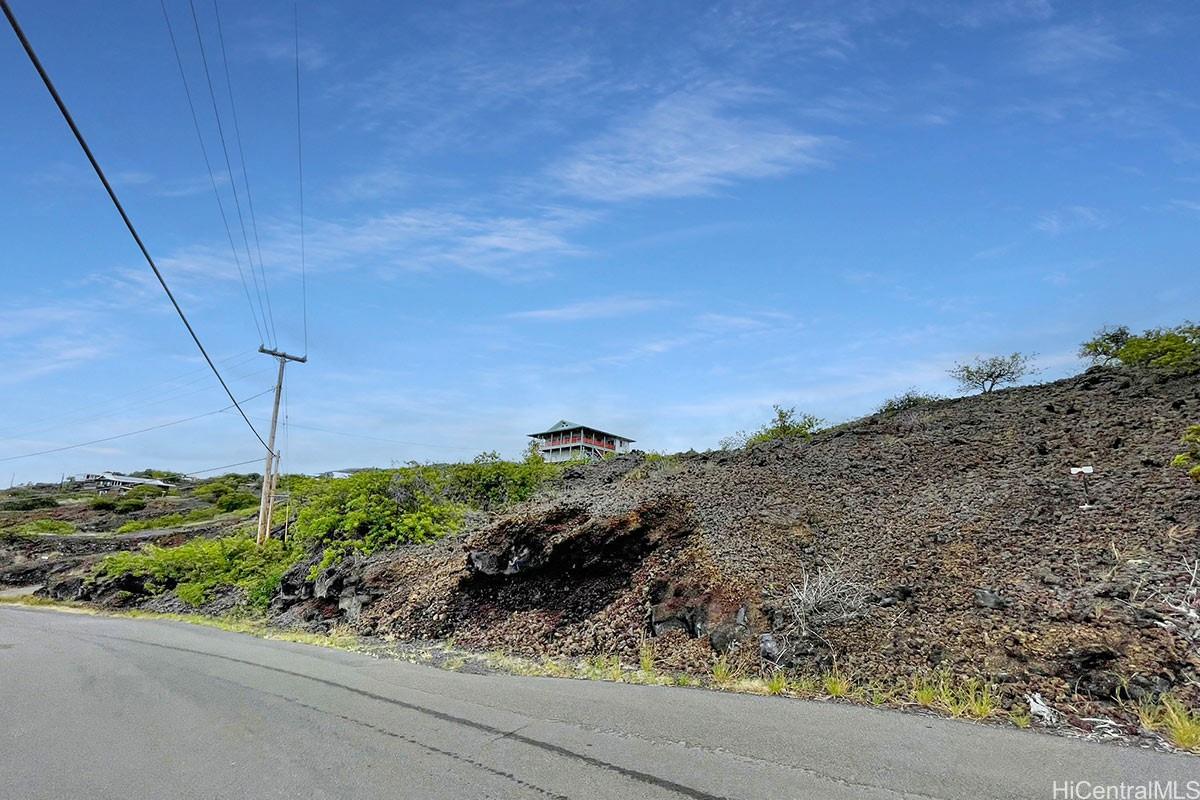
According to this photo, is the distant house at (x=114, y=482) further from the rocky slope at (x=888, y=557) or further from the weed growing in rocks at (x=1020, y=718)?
the weed growing in rocks at (x=1020, y=718)

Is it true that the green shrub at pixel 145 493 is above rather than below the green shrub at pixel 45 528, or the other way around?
above

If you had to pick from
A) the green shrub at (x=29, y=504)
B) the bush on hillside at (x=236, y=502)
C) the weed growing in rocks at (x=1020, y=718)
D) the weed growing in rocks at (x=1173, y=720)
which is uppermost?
the bush on hillside at (x=236, y=502)

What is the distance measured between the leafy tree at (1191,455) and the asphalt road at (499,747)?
520cm

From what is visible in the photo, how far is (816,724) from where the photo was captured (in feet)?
19.8

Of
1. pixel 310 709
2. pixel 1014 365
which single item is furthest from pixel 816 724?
pixel 1014 365

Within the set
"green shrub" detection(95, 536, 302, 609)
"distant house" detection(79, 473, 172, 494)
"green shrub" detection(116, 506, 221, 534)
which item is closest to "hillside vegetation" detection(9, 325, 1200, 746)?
"green shrub" detection(95, 536, 302, 609)

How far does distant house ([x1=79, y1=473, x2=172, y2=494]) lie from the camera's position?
83.5m

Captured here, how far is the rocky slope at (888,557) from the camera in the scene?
22.4ft

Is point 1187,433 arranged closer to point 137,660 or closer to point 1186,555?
point 1186,555

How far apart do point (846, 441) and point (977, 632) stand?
7.93 m

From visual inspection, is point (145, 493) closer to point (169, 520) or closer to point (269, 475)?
point (169, 520)

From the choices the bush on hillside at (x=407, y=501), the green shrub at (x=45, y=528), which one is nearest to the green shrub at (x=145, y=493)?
the green shrub at (x=45, y=528)

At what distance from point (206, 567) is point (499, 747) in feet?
72.6

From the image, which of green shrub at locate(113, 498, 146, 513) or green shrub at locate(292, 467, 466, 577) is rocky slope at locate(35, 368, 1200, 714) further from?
green shrub at locate(113, 498, 146, 513)
